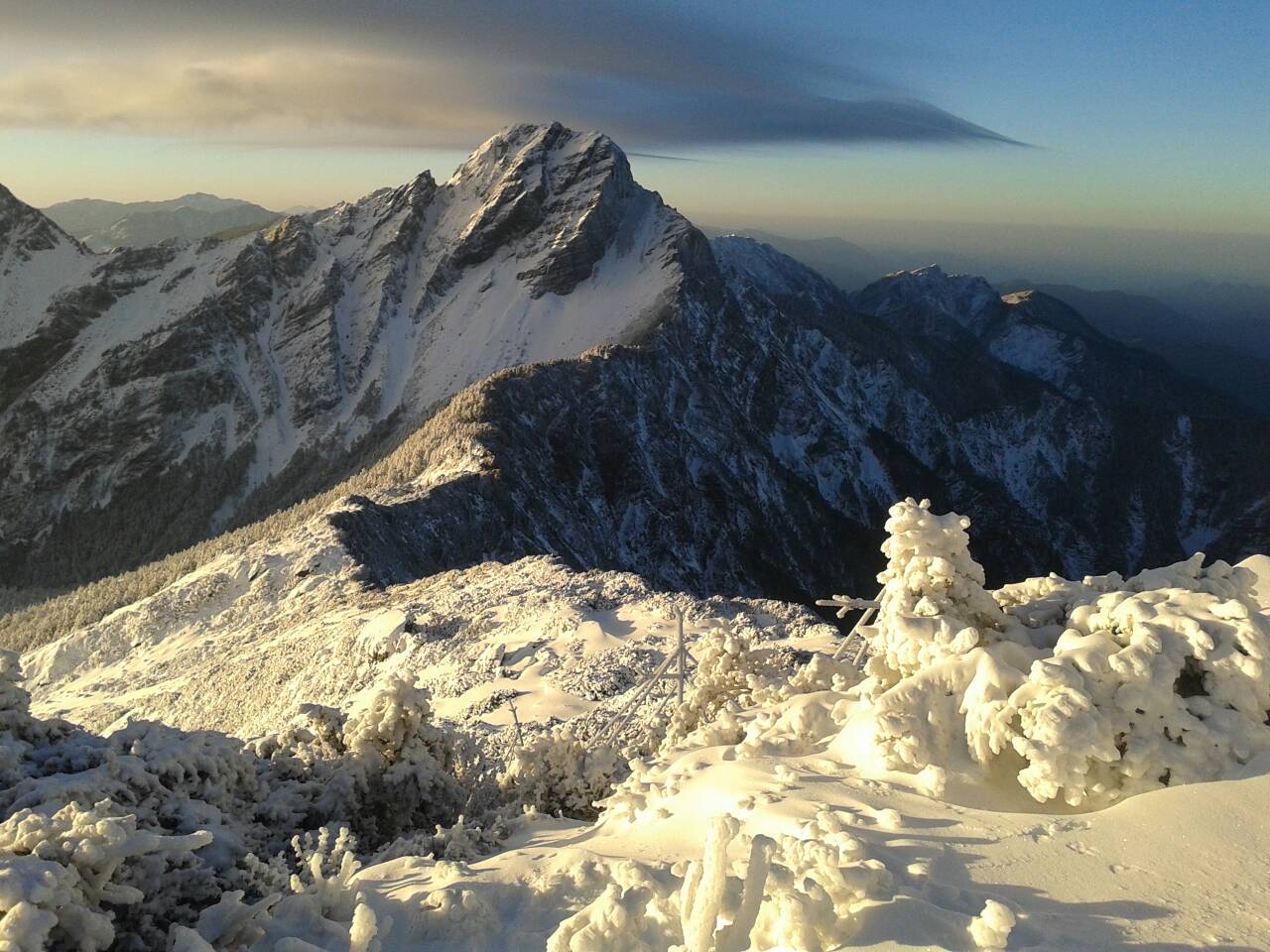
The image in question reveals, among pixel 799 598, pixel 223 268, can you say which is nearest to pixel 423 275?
pixel 223 268

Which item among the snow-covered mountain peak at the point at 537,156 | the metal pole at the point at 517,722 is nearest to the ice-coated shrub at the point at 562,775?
the metal pole at the point at 517,722

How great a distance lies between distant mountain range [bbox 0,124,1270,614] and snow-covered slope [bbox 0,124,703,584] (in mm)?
475

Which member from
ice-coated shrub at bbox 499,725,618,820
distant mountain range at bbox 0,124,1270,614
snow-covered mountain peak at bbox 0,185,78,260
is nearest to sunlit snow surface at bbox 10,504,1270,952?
ice-coated shrub at bbox 499,725,618,820

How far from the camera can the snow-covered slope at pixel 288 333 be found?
126m

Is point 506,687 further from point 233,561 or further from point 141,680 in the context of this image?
point 233,561

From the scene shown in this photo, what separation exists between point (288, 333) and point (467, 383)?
43.0 metres

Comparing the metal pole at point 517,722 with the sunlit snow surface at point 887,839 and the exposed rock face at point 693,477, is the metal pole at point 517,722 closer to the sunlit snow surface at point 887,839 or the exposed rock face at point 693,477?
the sunlit snow surface at point 887,839

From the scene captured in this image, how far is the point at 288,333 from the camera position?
147 meters

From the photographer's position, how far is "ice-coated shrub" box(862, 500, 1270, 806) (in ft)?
24.7

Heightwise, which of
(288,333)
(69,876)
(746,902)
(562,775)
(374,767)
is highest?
(746,902)

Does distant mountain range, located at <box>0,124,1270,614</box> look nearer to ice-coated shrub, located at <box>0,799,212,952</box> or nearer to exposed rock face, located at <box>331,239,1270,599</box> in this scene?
exposed rock face, located at <box>331,239,1270,599</box>

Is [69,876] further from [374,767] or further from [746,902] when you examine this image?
[374,767]

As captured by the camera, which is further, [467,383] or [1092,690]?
[467,383]

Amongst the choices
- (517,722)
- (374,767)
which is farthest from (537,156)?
(374,767)
